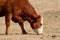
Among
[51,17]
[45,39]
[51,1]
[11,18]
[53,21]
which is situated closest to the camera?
[45,39]

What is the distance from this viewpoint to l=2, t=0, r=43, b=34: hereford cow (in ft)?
47.5

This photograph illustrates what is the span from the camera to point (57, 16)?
23.2m

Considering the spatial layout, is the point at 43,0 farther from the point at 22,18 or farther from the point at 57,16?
the point at 22,18

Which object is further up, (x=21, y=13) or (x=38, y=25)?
(x=21, y=13)

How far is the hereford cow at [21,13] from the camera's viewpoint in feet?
47.5

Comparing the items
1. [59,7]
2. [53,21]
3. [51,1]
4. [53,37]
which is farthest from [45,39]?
[51,1]

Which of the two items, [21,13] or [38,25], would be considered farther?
[21,13]

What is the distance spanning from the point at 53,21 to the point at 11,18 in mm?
6998

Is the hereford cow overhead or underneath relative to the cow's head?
overhead

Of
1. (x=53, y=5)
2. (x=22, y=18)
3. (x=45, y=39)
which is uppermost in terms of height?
(x=53, y=5)

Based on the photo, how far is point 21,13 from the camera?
1473 cm

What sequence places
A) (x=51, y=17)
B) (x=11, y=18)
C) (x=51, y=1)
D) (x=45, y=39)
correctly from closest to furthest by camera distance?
(x=45, y=39), (x=11, y=18), (x=51, y=17), (x=51, y=1)

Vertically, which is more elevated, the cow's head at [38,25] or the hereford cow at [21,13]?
the hereford cow at [21,13]

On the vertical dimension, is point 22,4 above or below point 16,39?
above
